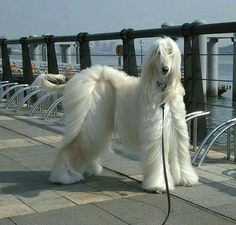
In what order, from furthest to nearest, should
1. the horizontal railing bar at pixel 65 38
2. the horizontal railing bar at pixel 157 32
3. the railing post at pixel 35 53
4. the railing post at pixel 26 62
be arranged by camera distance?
the railing post at pixel 35 53 → the railing post at pixel 26 62 → the horizontal railing bar at pixel 65 38 → the horizontal railing bar at pixel 157 32

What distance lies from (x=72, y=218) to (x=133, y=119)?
135 centimetres

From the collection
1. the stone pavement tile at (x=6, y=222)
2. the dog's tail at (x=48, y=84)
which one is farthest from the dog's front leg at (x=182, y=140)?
the stone pavement tile at (x=6, y=222)

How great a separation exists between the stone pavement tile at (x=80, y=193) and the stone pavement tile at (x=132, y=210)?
0.18 meters

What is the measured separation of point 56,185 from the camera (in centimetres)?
573

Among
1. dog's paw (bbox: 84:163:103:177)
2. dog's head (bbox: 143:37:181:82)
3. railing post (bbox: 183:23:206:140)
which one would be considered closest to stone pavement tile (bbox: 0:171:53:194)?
dog's paw (bbox: 84:163:103:177)

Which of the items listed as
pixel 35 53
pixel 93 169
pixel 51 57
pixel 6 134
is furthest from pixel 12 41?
pixel 93 169

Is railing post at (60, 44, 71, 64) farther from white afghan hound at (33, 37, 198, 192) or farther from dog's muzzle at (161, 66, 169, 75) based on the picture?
dog's muzzle at (161, 66, 169, 75)

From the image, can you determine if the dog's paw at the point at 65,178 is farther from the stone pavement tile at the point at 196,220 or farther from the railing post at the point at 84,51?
the railing post at the point at 84,51

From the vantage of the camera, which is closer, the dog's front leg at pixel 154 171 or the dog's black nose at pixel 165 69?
the dog's black nose at pixel 165 69

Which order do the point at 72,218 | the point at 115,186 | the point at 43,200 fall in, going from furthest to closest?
the point at 115,186 < the point at 43,200 < the point at 72,218

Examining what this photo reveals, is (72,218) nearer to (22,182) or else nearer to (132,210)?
(132,210)

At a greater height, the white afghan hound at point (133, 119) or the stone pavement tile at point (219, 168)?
the white afghan hound at point (133, 119)

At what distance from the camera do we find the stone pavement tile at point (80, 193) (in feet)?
16.8

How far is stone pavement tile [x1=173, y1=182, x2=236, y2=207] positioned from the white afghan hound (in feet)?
0.41
